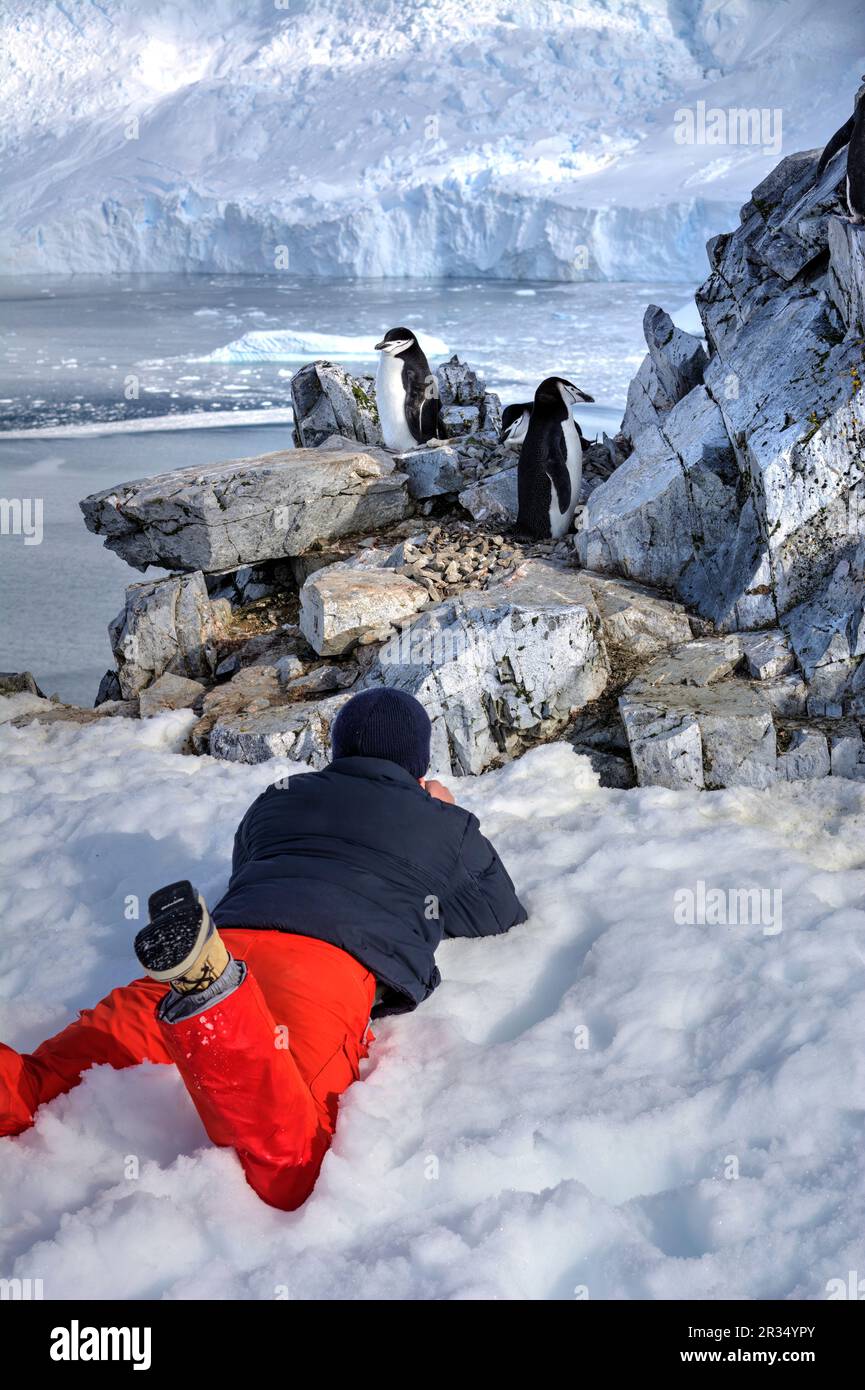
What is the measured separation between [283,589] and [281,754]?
2.16m

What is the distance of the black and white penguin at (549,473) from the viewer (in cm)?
526

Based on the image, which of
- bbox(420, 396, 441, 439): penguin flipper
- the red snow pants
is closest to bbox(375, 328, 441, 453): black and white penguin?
bbox(420, 396, 441, 439): penguin flipper

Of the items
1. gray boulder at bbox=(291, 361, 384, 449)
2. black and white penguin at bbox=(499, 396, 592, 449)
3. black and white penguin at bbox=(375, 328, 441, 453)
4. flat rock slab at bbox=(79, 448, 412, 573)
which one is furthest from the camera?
gray boulder at bbox=(291, 361, 384, 449)

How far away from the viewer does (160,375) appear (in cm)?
1706

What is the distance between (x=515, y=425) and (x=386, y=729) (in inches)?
169

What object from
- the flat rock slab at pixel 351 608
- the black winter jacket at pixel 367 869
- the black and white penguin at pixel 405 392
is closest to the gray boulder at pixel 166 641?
the flat rock slab at pixel 351 608

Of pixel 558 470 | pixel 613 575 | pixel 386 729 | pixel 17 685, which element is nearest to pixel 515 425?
pixel 558 470

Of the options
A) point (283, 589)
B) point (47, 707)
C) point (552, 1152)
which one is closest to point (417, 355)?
point (283, 589)

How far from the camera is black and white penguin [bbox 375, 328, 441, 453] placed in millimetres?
6809

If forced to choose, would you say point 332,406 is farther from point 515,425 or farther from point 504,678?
point 504,678

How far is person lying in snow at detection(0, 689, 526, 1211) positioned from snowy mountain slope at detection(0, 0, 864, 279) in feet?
69.3

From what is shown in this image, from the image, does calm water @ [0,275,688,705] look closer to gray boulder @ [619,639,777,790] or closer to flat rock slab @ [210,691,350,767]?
flat rock slab @ [210,691,350,767]

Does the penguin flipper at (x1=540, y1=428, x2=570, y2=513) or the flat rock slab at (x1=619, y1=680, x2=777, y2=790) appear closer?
the flat rock slab at (x1=619, y1=680, x2=777, y2=790)

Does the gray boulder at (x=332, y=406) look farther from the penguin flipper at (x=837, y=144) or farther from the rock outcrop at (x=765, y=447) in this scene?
the penguin flipper at (x=837, y=144)
